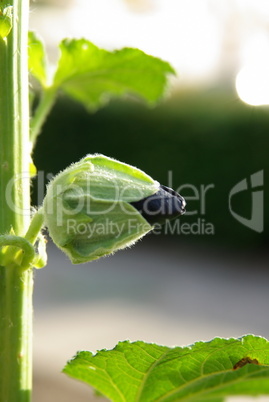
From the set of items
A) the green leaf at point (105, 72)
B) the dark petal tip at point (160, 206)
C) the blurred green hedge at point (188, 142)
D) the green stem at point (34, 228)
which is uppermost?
the blurred green hedge at point (188, 142)

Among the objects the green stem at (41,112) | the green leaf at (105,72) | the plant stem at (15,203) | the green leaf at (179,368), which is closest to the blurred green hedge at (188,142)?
the green leaf at (105,72)

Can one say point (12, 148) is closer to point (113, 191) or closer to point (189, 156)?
point (113, 191)

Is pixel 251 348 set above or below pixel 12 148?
below

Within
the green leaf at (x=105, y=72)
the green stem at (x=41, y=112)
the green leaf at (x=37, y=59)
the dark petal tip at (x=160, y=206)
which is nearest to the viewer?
the dark petal tip at (x=160, y=206)

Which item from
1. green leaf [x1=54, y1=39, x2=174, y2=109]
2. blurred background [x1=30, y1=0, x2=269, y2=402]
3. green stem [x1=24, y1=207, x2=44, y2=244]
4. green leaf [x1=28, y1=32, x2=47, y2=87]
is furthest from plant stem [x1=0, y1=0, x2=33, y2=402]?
blurred background [x1=30, y1=0, x2=269, y2=402]

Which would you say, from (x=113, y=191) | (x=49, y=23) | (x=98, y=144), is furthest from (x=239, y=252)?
(x=113, y=191)

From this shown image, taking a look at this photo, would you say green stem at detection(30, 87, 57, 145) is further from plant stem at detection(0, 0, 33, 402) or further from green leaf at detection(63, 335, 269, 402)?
green leaf at detection(63, 335, 269, 402)

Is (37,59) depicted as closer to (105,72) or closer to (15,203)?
(105,72)

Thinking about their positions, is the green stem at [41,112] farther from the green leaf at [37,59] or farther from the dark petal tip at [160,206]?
the dark petal tip at [160,206]
